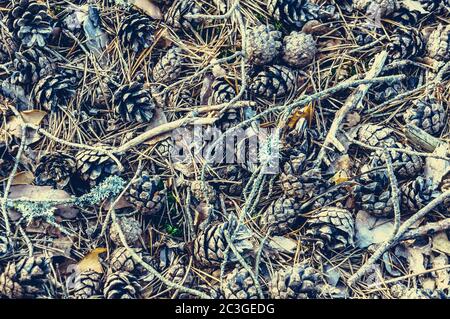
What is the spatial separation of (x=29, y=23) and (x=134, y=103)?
57cm

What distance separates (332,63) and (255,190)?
65cm

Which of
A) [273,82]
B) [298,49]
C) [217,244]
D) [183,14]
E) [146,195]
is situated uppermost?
[183,14]

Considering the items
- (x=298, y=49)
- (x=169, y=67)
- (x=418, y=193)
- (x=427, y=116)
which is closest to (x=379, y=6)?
(x=298, y=49)

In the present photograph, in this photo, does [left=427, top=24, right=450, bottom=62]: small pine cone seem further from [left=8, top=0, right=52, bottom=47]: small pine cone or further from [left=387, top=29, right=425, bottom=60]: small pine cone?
[left=8, top=0, right=52, bottom=47]: small pine cone

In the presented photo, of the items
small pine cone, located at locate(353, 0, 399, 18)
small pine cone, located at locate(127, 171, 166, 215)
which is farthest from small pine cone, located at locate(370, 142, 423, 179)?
small pine cone, located at locate(127, 171, 166, 215)

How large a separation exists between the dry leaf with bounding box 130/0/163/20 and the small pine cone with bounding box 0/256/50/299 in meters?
1.14

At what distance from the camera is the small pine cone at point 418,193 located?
2.11 metres

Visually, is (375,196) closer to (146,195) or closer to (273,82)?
(273,82)

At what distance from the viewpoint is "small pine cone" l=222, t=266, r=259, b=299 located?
81.4 inches

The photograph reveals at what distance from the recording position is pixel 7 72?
7.46 feet

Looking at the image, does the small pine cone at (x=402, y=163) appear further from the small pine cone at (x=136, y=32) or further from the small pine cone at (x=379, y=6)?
the small pine cone at (x=136, y=32)

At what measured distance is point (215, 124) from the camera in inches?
87.9
